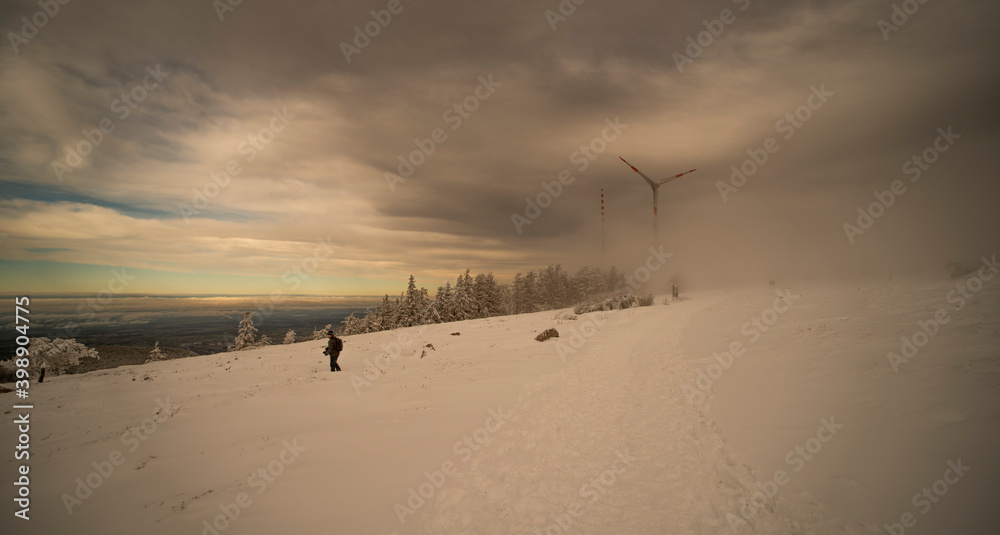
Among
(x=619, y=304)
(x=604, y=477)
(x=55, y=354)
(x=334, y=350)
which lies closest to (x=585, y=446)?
(x=604, y=477)

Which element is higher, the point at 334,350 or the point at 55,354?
the point at 334,350

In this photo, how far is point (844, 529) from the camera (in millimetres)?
4531

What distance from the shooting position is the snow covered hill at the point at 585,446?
5.12 metres

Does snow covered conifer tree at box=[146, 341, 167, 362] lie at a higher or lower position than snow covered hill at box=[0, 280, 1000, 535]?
lower

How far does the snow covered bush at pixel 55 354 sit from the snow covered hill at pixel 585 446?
13.6 metres

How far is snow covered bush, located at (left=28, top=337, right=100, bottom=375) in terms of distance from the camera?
2219 cm

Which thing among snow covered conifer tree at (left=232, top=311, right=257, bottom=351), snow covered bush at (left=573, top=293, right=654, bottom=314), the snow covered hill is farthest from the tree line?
the snow covered hill

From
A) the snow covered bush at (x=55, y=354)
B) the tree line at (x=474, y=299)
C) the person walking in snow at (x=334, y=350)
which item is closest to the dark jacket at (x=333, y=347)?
the person walking in snow at (x=334, y=350)

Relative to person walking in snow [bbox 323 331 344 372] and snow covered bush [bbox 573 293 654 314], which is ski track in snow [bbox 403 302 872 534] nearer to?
person walking in snow [bbox 323 331 344 372]

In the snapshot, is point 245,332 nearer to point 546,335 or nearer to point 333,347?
point 333,347

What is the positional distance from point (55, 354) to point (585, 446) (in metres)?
35.8

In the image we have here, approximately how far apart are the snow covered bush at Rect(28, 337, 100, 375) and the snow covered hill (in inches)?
536

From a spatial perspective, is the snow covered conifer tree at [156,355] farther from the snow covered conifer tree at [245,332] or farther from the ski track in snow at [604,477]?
the ski track in snow at [604,477]

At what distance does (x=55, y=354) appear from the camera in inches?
896
